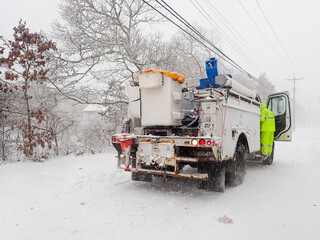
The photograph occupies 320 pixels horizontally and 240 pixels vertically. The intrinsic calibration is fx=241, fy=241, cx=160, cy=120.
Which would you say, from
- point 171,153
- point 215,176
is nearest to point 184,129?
point 171,153

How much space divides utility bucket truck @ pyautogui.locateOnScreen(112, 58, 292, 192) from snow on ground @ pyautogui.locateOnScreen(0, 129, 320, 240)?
0.50m

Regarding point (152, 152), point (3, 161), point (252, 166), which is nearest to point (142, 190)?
point (152, 152)

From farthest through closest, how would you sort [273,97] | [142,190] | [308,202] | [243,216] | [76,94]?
[76,94] → [273,97] → [142,190] → [308,202] → [243,216]

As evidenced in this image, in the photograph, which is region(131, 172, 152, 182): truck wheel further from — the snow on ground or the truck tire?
the truck tire

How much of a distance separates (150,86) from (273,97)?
620cm

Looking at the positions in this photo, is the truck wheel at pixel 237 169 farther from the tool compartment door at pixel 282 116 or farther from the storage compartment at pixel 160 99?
the tool compartment door at pixel 282 116

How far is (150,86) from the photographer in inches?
180

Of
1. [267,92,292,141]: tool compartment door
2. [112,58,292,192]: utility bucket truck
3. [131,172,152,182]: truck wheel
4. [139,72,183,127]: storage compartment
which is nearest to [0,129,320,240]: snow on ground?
[131,172,152,182]: truck wheel

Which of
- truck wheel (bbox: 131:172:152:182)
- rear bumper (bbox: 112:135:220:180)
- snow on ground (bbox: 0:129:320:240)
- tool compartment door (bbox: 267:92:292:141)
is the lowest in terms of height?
snow on ground (bbox: 0:129:320:240)

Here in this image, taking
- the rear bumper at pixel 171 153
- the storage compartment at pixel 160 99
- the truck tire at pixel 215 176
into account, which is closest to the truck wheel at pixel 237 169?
the truck tire at pixel 215 176

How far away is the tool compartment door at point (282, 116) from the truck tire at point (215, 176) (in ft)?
15.6

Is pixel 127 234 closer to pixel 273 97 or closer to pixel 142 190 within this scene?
pixel 142 190

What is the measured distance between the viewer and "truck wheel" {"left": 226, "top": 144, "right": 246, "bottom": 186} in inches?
211

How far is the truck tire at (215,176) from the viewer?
15.1 ft
